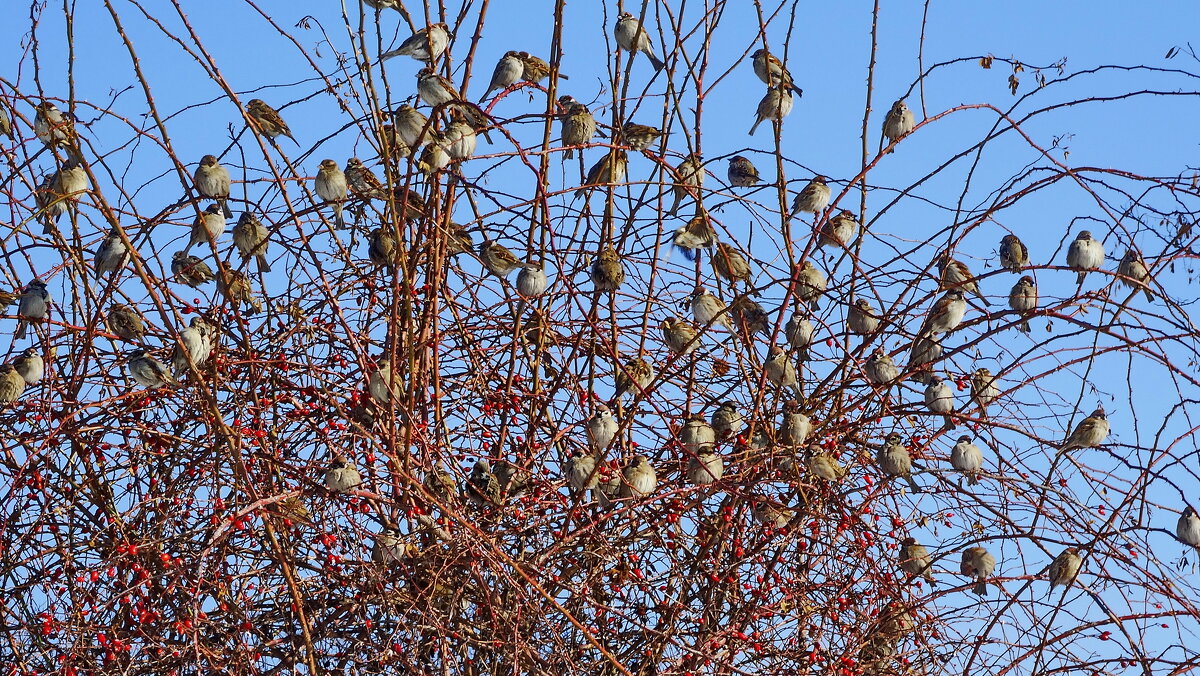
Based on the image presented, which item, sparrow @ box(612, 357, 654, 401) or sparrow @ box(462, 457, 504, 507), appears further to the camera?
sparrow @ box(612, 357, 654, 401)

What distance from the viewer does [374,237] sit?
2799 millimetres

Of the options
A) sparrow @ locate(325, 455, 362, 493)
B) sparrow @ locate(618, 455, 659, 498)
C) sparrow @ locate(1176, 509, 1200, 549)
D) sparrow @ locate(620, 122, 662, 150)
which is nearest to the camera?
sparrow @ locate(325, 455, 362, 493)

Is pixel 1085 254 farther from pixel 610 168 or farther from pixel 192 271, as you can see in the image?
pixel 192 271

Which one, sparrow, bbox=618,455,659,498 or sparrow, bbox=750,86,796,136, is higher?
sparrow, bbox=750,86,796,136

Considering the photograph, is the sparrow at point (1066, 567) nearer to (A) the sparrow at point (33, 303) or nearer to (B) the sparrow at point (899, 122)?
(B) the sparrow at point (899, 122)

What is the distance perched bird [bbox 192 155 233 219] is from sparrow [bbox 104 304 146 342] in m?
0.25

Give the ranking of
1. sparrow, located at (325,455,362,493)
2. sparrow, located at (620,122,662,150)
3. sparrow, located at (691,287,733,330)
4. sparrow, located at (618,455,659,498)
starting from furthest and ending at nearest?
sparrow, located at (620,122,662,150) → sparrow, located at (691,287,733,330) → sparrow, located at (618,455,659,498) → sparrow, located at (325,455,362,493)

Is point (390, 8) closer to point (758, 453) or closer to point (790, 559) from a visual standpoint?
point (758, 453)

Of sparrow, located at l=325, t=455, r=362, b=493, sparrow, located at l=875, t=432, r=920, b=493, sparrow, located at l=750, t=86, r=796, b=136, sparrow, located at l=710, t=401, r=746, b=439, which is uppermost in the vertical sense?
sparrow, located at l=750, t=86, r=796, b=136

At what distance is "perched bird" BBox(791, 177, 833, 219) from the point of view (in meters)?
2.83

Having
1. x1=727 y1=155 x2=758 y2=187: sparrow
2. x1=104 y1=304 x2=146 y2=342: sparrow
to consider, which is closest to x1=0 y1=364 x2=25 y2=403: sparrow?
x1=104 y1=304 x2=146 y2=342: sparrow

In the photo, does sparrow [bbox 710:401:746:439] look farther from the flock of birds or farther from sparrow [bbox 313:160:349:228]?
sparrow [bbox 313:160:349:228]

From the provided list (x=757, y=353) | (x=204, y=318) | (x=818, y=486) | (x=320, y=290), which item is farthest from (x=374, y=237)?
(x=818, y=486)

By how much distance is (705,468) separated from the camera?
8.48 feet
